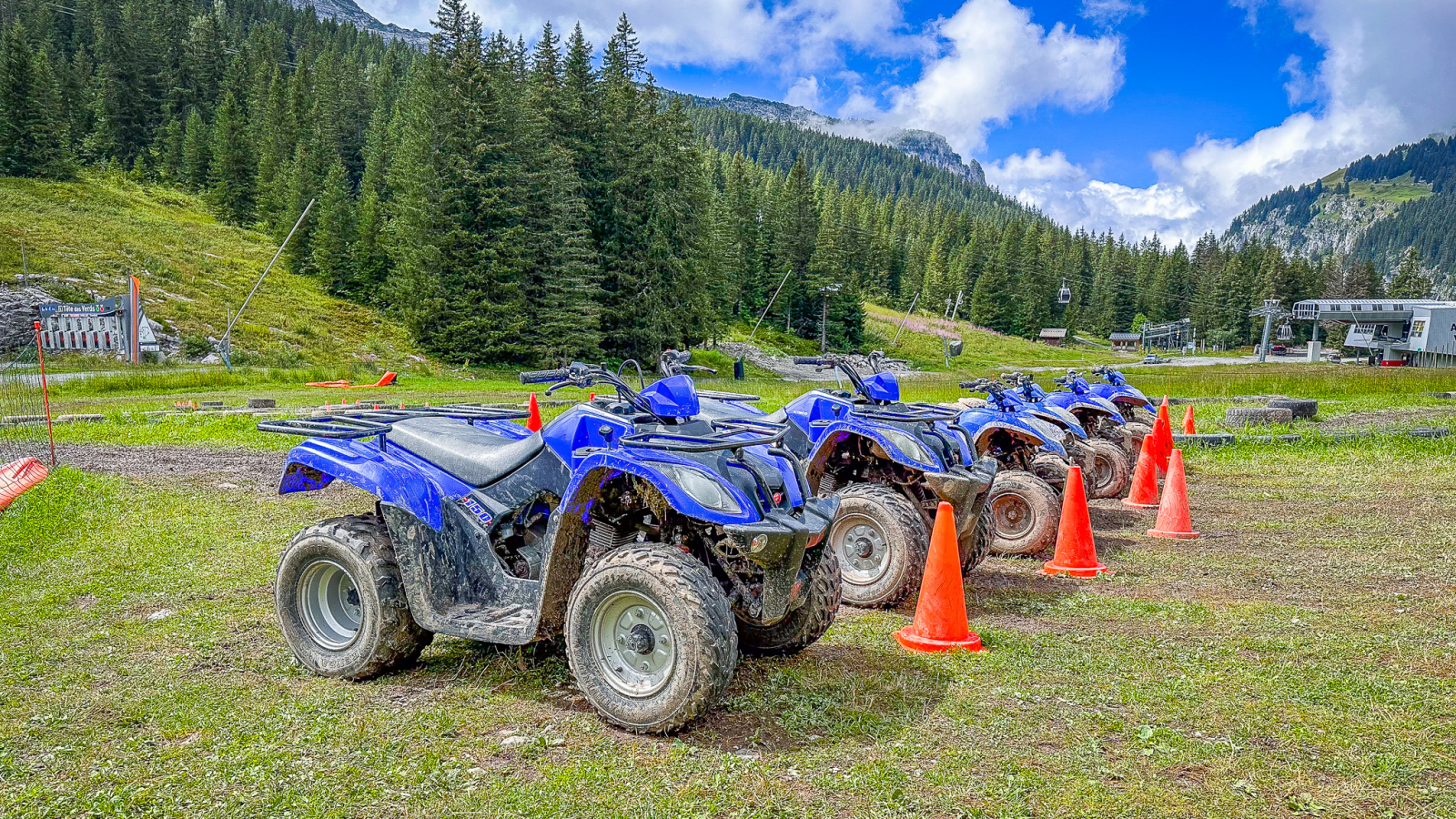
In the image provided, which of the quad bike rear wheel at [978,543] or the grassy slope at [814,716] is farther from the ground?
the quad bike rear wheel at [978,543]

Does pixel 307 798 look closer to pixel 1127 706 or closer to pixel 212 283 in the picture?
pixel 1127 706

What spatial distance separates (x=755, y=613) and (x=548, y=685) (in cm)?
129

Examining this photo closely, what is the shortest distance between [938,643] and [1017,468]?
512cm

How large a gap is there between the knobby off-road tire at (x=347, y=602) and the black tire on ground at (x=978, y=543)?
4.50m

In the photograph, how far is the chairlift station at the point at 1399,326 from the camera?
3214 inches

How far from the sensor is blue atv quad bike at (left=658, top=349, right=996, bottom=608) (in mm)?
7133

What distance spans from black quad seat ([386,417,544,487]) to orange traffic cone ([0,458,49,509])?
25.5 feet

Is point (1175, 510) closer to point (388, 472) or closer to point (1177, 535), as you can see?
point (1177, 535)

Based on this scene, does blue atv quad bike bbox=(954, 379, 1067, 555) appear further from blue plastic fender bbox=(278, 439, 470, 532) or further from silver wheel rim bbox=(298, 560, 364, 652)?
silver wheel rim bbox=(298, 560, 364, 652)

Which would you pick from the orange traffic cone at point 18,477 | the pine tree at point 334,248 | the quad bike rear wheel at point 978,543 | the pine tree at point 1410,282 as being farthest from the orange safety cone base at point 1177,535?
the pine tree at point 1410,282

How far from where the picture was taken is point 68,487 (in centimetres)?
1135

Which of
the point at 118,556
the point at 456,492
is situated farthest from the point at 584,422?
the point at 118,556

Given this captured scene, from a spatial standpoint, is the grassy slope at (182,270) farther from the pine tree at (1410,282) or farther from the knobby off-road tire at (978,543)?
the pine tree at (1410,282)

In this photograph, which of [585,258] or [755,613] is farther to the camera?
[585,258]
